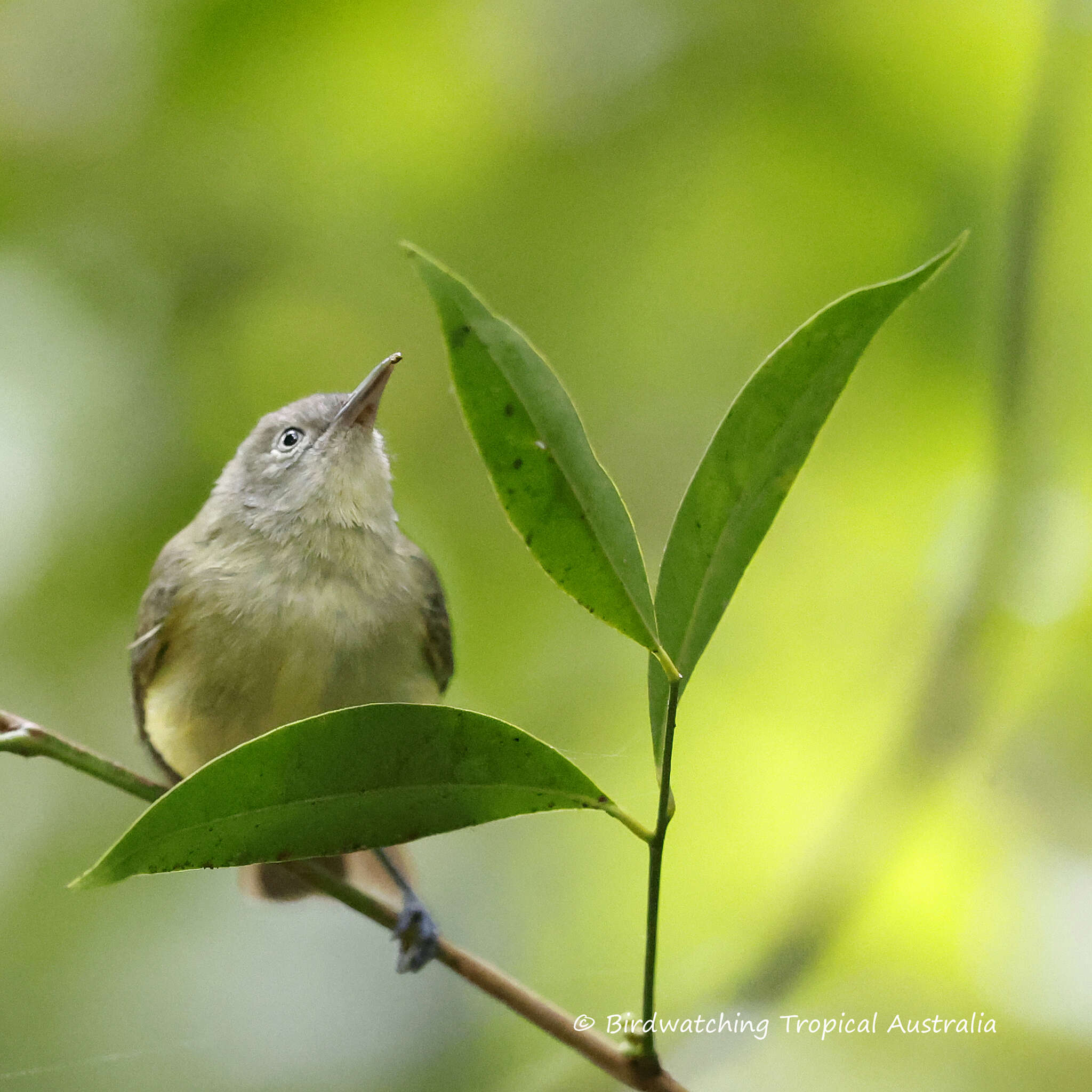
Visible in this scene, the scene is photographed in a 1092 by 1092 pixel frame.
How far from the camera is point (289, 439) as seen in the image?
1223mm

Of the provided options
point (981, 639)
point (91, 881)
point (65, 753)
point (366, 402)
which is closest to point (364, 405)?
point (366, 402)

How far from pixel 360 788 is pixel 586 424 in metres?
1.31

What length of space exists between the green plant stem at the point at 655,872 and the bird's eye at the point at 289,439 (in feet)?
2.42

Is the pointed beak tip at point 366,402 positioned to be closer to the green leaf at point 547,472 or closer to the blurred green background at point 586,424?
the green leaf at point 547,472

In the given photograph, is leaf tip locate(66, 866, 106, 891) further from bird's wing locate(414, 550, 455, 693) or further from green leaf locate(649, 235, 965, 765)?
bird's wing locate(414, 550, 455, 693)

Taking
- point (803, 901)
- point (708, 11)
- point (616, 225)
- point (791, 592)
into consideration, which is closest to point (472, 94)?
point (616, 225)

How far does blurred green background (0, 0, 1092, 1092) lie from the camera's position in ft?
5.13

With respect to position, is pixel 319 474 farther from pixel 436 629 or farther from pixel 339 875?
pixel 339 875

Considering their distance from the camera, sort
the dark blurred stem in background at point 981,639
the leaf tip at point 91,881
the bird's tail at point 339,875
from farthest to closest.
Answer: the dark blurred stem in background at point 981,639 < the bird's tail at point 339,875 < the leaf tip at point 91,881

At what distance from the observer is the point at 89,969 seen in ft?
5.46

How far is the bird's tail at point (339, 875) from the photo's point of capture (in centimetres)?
133

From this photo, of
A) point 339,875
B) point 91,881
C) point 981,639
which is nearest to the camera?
point 91,881

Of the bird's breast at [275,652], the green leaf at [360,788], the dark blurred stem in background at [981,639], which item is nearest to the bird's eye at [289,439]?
the bird's breast at [275,652]

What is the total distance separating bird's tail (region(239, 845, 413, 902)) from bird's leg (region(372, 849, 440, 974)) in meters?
0.06
